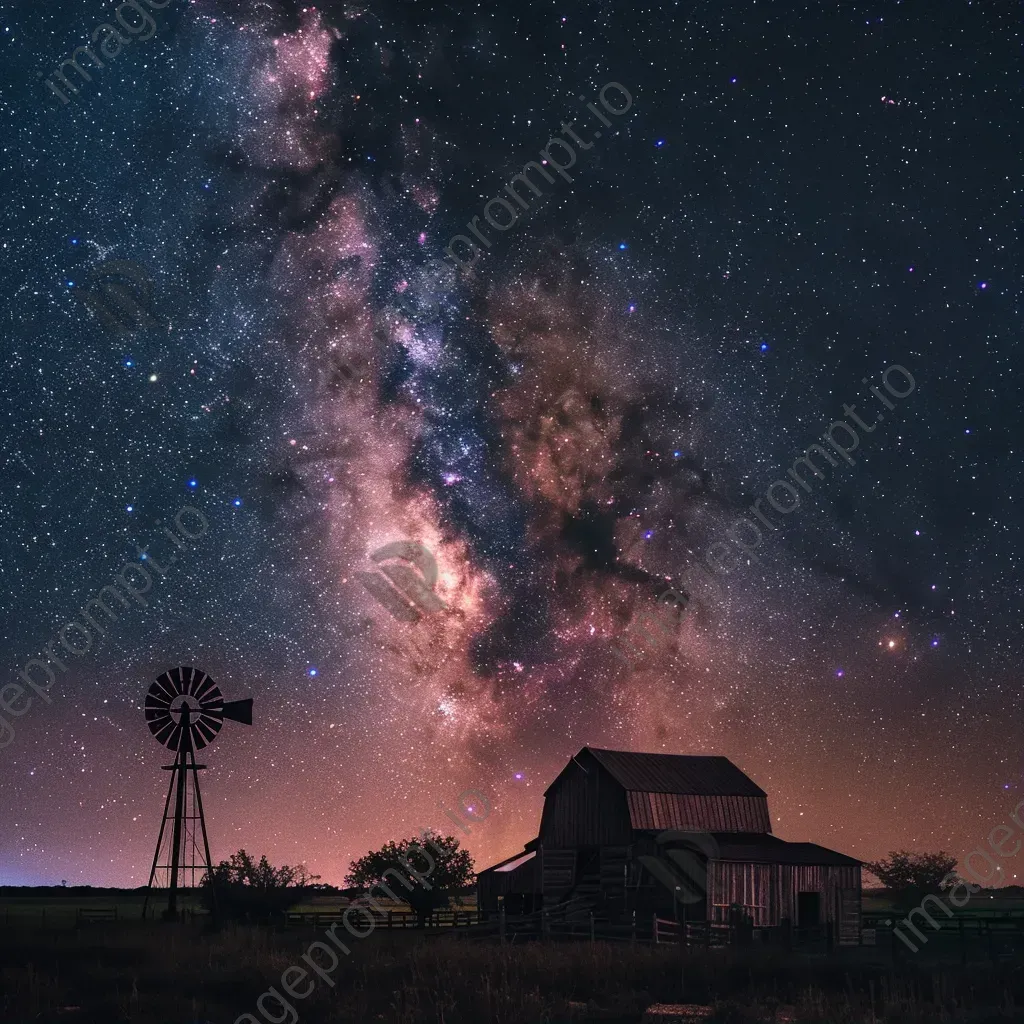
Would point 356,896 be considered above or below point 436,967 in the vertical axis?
above

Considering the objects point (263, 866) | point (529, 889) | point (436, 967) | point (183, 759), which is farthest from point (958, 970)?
point (263, 866)

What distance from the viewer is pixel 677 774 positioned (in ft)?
164

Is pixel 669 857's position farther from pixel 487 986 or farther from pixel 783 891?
pixel 487 986

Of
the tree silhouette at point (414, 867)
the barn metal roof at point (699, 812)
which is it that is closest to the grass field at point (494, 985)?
the barn metal roof at point (699, 812)

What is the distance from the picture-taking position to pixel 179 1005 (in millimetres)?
22109

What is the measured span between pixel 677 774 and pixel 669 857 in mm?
6144

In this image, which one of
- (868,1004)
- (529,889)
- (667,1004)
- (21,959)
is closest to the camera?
(868,1004)

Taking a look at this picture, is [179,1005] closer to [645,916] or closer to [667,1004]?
[667,1004]

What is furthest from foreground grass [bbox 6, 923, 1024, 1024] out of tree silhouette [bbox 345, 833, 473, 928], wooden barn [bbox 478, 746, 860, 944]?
tree silhouette [bbox 345, 833, 473, 928]

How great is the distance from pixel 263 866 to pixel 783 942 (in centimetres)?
3277

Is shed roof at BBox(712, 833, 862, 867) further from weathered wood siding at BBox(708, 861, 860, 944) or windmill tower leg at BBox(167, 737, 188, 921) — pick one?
windmill tower leg at BBox(167, 737, 188, 921)

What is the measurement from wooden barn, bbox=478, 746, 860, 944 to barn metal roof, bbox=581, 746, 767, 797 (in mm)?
59

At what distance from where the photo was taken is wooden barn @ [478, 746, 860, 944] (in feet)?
140

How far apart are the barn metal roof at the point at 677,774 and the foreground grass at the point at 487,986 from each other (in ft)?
57.7
